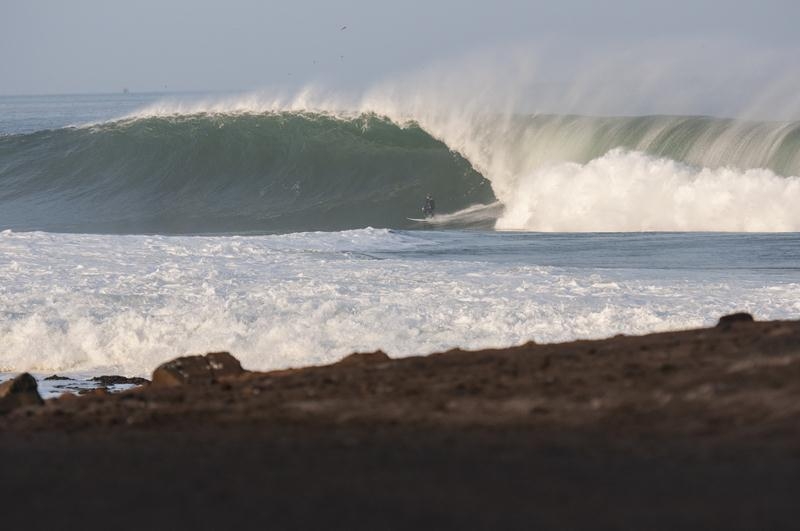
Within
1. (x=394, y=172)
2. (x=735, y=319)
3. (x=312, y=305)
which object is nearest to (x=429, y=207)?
(x=394, y=172)

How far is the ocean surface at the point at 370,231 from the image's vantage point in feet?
36.8

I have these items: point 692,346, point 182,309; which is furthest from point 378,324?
point 692,346

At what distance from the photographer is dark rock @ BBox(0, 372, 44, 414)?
20.9 feet

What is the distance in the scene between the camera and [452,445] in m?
4.66

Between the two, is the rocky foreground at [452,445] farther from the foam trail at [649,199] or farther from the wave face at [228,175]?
the wave face at [228,175]

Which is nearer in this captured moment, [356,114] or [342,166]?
[342,166]

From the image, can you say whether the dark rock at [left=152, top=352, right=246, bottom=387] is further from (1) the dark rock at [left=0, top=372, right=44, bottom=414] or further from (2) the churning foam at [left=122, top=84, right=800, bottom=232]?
(2) the churning foam at [left=122, top=84, right=800, bottom=232]

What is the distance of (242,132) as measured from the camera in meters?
34.4

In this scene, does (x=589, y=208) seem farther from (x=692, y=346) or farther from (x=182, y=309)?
(x=692, y=346)

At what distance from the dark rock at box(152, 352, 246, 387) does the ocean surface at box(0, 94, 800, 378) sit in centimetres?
356

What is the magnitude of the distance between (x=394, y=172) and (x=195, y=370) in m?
24.4

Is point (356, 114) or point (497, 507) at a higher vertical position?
point (356, 114)

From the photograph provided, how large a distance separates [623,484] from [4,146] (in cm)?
3439

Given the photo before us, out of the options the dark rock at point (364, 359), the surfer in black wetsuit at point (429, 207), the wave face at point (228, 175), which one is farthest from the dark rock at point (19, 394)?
the surfer in black wetsuit at point (429, 207)
